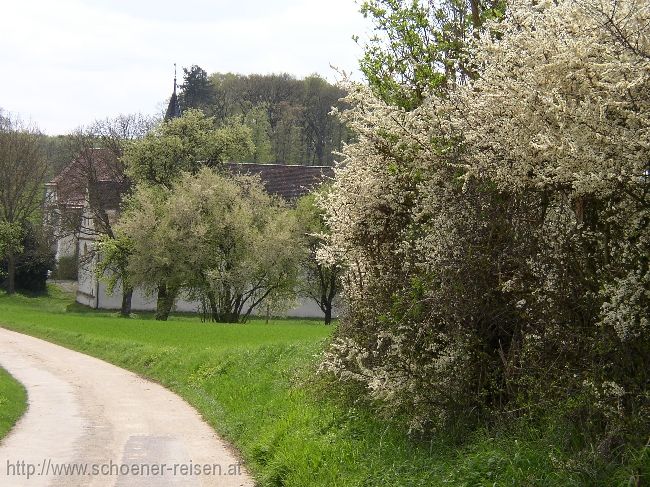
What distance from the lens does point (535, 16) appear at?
31.9 feet

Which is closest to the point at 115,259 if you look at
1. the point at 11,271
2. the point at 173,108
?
the point at 11,271

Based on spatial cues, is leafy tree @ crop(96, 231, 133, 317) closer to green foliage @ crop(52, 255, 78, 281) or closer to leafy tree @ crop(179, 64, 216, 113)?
green foliage @ crop(52, 255, 78, 281)

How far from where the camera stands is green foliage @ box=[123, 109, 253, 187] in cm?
5159

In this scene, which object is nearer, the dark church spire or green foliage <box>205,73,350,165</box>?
the dark church spire

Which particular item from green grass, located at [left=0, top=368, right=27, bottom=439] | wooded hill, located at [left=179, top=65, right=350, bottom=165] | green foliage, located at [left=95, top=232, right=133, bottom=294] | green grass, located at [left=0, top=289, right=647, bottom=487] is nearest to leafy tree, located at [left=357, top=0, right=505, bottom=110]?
green grass, located at [left=0, top=289, right=647, bottom=487]

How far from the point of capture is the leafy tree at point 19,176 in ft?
217

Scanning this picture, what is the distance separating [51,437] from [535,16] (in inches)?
385

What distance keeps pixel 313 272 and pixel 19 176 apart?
25.7 metres

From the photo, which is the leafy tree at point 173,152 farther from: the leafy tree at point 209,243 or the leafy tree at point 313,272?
the leafy tree at point 313,272

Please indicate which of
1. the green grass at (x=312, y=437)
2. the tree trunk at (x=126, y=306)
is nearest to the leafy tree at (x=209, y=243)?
the tree trunk at (x=126, y=306)

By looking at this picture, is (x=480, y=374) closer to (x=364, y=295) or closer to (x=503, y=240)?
(x=503, y=240)

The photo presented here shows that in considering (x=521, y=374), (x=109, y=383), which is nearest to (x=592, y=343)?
(x=521, y=374)

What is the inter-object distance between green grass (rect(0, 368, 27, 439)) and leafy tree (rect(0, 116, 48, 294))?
45.0 meters

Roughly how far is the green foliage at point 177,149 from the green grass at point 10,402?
29.5 metres
